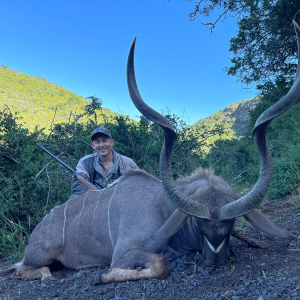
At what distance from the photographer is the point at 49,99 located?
4253 cm

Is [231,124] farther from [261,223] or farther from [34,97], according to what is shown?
[34,97]

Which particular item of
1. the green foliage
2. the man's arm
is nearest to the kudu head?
the man's arm

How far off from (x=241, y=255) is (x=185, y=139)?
4979 millimetres

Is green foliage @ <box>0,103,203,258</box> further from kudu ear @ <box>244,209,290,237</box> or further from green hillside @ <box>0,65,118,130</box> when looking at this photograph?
green hillside @ <box>0,65,118,130</box>

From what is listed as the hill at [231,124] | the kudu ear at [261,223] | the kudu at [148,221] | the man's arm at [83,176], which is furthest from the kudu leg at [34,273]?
the hill at [231,124]

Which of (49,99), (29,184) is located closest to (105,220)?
(29,184)

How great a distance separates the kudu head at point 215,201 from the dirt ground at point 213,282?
0.21m

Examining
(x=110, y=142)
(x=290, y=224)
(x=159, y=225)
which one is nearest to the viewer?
(x=159, y=225)

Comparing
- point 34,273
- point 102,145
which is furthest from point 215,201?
point 102,145

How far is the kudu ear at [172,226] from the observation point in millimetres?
3104

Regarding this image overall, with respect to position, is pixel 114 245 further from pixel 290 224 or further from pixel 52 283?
pixel 290 224

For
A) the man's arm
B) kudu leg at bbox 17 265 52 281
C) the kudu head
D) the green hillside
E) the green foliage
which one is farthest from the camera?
the green hillside

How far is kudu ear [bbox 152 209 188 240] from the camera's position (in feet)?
10.2

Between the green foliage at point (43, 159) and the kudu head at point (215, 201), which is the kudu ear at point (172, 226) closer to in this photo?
the kudu head at point (215, 201)
